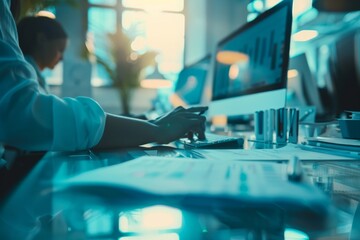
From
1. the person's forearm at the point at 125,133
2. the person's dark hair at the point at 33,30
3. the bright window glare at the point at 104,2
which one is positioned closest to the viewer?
the person's forearm at the point at 125,133

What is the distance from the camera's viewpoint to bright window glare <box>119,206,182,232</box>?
0.92ft

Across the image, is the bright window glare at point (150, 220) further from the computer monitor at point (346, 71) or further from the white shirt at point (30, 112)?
the computer monitor at point (346, 71)

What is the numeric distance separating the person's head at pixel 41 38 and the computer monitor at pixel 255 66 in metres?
1.44

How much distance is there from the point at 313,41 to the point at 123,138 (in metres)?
5.15

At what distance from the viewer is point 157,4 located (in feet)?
16.3

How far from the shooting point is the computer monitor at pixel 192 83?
2295mm

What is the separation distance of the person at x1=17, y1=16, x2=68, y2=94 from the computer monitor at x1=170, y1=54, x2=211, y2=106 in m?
1.04

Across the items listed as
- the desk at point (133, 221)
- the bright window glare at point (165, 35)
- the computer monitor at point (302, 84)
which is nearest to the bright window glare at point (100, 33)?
the bright window glare at point (165, 35)

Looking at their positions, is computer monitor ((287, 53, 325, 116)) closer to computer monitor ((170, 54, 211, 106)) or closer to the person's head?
computer monitor ((170, 54, 211, 106))

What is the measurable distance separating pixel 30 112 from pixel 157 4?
4.73 metres

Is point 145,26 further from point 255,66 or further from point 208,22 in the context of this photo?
point 255,66

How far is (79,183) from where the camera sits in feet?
1.03

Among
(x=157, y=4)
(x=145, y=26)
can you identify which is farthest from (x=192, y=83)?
(x=157, y=4)

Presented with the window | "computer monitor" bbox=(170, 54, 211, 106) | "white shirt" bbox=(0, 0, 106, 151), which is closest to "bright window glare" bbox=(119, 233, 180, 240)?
"white shirt" bbox=(0, 0, 106, 151)
